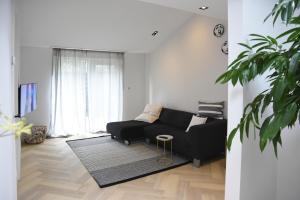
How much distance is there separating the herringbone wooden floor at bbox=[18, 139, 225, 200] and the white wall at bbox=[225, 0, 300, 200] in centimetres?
73

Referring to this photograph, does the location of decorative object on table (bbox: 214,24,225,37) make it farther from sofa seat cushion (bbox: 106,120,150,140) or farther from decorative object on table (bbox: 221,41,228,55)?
sofa seat cushion (bbox: 106,120,150,140)

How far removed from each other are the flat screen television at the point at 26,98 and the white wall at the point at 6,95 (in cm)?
100

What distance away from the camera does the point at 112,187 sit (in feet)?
9.06

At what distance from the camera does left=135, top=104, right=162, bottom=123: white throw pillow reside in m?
5.09

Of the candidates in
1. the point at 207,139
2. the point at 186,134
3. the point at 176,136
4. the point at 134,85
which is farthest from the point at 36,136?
the point at 207,139

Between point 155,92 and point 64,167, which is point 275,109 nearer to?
point 64,167

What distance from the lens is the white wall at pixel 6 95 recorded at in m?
1.65

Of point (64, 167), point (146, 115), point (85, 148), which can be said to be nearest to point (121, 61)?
point (146, 115)

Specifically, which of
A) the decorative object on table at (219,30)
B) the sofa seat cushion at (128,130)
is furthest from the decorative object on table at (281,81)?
the sofa seat cushion at (128,130)

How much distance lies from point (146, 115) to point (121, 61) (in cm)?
167

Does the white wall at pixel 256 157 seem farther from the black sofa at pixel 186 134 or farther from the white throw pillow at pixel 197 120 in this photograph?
the white throw pillow at pixel 197 120

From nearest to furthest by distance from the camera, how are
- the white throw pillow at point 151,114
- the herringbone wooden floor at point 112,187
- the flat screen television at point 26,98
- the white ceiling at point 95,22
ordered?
the herringbone wooden floor at point 112,187
the flat screen television at point 26,98
the white ceiling at point 95,22
the white throw pillow at point 151,114

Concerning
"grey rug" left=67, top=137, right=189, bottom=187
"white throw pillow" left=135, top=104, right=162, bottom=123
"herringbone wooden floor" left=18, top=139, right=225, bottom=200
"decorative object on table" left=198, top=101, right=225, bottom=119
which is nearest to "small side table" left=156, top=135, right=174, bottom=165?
"grey rug" left=67, top=137, right=189, bottom=187

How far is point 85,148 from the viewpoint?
14.2 feet
